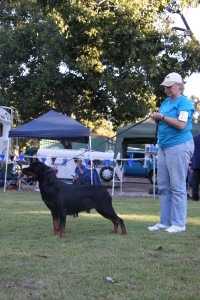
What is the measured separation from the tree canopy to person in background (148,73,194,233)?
25.6 feet

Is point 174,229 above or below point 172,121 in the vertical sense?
below

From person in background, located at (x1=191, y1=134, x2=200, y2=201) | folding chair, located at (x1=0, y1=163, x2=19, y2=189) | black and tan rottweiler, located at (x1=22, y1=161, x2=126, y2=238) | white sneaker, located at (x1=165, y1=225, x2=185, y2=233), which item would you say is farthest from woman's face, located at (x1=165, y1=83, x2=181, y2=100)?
folding chair, located at (x1=0, y1=163, x2=19, y2=189)

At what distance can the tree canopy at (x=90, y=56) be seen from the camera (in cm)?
1242

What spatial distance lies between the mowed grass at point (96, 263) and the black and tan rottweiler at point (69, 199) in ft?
0.77

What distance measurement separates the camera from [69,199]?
4.86 meters

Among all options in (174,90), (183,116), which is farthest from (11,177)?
(183,116)

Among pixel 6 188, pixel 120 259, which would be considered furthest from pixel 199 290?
pixel 6 188

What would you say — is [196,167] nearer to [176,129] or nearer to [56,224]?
[176,129]

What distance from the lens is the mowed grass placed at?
105 inches

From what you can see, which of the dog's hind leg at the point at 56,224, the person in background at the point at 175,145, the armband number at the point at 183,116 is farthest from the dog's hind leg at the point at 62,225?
the armband number at the point at 183,116

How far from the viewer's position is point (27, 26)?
19938 mm

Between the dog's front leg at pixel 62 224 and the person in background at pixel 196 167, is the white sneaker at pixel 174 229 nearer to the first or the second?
the dog's front leg at pixel 62 224

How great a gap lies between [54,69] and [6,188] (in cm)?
754

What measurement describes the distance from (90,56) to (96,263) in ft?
37.7
